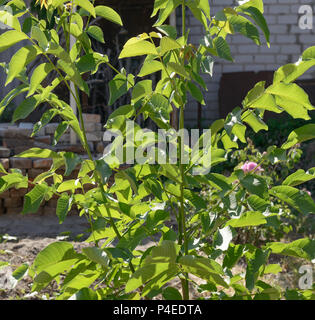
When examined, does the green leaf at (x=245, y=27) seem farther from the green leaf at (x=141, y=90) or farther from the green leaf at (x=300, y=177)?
the green leaf at (x=300, y=177)

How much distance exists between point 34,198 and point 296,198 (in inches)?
27.9

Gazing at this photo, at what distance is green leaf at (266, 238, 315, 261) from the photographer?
4.65 ft

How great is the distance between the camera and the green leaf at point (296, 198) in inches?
54.0

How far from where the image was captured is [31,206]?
1.38 m

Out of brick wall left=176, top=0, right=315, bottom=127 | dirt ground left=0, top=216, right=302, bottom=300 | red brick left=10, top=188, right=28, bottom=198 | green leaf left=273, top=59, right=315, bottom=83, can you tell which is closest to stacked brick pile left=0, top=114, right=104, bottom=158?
red brick left=10, top=188, right=28, bottom=198

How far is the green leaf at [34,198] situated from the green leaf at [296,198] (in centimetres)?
63

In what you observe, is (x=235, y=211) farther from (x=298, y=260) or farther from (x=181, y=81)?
(x=298, y=260)

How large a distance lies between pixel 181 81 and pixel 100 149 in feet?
14.0

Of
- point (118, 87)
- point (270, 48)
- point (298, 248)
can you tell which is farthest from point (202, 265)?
point (270, 48)

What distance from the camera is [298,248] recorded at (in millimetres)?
1423

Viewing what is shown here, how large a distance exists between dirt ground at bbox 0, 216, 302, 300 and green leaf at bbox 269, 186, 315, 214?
77cm

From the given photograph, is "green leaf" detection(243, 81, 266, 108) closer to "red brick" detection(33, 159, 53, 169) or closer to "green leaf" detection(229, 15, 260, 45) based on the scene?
"green leaf" detection(229, 15, 260, 45)

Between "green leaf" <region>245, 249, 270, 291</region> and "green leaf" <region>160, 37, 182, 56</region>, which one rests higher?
"green leaf" <region>160, 37, 182, 56</region>

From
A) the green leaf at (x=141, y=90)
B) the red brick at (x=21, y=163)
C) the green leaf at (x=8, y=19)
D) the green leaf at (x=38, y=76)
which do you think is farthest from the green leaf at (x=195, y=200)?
the red brick at (x=21, y=163)
